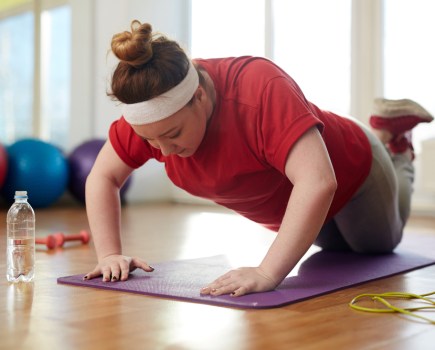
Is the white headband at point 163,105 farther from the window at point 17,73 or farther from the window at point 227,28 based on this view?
the window at point 17,73

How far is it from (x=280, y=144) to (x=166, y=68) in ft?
0.99

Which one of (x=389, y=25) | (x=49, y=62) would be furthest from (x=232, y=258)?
(x=49, y=62)

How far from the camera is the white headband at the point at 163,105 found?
60.9 inches

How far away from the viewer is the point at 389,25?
178 inches

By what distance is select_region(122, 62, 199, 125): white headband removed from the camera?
1547 millimetres

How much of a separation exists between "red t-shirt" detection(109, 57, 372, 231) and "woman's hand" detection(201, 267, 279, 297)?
239 mm

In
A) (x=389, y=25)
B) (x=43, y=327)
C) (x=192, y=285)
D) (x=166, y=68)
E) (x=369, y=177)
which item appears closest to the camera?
(x=43, y=327)

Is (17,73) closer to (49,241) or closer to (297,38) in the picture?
(297,38)

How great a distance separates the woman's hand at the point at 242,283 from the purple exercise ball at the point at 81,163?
10.8 ft

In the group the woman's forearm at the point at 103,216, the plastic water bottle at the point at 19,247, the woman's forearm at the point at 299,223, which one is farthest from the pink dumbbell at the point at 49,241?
the woman's forearm at the point at 299,223

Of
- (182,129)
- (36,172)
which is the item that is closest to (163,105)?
(182,129)

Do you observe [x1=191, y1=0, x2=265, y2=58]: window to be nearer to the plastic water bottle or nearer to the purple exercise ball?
the purple exercise ball

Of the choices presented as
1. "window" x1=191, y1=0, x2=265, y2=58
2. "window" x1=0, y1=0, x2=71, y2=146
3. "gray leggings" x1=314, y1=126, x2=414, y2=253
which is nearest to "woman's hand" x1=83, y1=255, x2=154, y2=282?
"gray leggings" x1=314, y1=126, x2=414, y2=253

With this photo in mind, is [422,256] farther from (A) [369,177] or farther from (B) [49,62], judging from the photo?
(B) [49,62]
